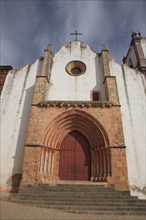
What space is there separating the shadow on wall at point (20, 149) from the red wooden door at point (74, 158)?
7.95 ft

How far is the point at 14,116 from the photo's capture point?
10.7 metres

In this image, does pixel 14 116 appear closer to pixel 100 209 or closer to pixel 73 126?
pixel 73 126

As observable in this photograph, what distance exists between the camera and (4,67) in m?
12.9

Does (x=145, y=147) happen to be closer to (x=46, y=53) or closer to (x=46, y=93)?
(x=46, y=93)

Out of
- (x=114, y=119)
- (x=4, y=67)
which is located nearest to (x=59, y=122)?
(x=114, y=119)

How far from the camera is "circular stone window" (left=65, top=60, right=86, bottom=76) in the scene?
42.9 ft

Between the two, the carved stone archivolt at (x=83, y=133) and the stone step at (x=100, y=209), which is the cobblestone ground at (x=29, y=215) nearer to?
the stone step at (x=100, y=209)

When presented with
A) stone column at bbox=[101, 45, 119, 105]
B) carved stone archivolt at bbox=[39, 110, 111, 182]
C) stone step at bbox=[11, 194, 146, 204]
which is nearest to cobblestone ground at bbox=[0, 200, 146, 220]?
stone step at bbox=[11, 194, 146, 204]

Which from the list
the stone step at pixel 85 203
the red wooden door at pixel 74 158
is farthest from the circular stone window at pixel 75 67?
the stone step at pixel 85 203

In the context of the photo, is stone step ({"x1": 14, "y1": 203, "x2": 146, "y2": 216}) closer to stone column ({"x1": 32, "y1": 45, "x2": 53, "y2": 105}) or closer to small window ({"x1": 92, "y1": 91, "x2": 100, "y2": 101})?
stone column ({"x1": 32, "y1": 45, "x2": 53, "y2": 105})

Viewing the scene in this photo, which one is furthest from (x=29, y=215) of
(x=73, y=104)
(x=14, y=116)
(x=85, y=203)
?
(x=14, y=116)

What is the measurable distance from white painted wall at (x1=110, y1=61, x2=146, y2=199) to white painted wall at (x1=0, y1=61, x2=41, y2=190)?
251 inches

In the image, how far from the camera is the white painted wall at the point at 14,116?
365 inches

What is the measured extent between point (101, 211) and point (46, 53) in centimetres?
1138
